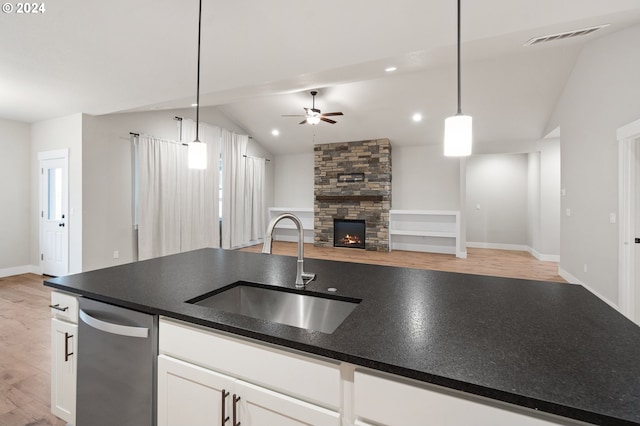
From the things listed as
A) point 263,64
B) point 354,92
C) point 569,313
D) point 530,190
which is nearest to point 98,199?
point 263,64

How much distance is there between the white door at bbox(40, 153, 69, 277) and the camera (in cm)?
488

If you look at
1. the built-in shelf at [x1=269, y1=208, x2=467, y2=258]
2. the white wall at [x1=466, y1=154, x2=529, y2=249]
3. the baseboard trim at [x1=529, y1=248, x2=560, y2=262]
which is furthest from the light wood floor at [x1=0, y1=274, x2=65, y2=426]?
the white wall at [x1=466, y1=154, x2=529, y2=249]

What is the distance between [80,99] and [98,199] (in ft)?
5.09

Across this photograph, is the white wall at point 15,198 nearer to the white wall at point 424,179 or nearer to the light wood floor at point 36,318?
Answer: the light wood floor at point 36,318

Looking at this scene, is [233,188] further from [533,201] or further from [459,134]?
[533,201]

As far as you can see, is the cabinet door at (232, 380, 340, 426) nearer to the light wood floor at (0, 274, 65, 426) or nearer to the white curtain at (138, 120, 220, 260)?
the light wood floor at (0, 274, 65, 426)

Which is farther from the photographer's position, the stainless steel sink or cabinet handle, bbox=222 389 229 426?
the stainless steel sink

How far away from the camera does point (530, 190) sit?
7312mm

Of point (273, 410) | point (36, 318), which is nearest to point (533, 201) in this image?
point (273, 410)

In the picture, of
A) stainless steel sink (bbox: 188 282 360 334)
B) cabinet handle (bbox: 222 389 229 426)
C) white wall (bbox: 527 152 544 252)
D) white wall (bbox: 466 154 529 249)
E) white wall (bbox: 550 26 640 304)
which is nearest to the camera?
cabinet handle (bbox: 222 389 229 426)

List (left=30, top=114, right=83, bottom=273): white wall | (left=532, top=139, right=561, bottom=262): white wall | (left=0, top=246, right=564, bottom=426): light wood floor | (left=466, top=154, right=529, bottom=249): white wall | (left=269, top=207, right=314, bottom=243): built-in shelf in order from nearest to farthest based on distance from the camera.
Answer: (left=0, top=246, right=564, bottom=426): light wood floor < (left=30, top=114, right=83, bottom=273): white wall < (left=532, top=139, right=561, bottom=262): white wall < (left=466, top=154, right=529, bottom=249): white wall < (left=269, top=207, right=314, bottom=243): built-in shelf

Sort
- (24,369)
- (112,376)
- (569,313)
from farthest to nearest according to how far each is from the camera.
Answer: (24,369) < (112,376) < (569,313)

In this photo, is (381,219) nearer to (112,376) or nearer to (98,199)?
(98,199)

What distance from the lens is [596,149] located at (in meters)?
3.85
